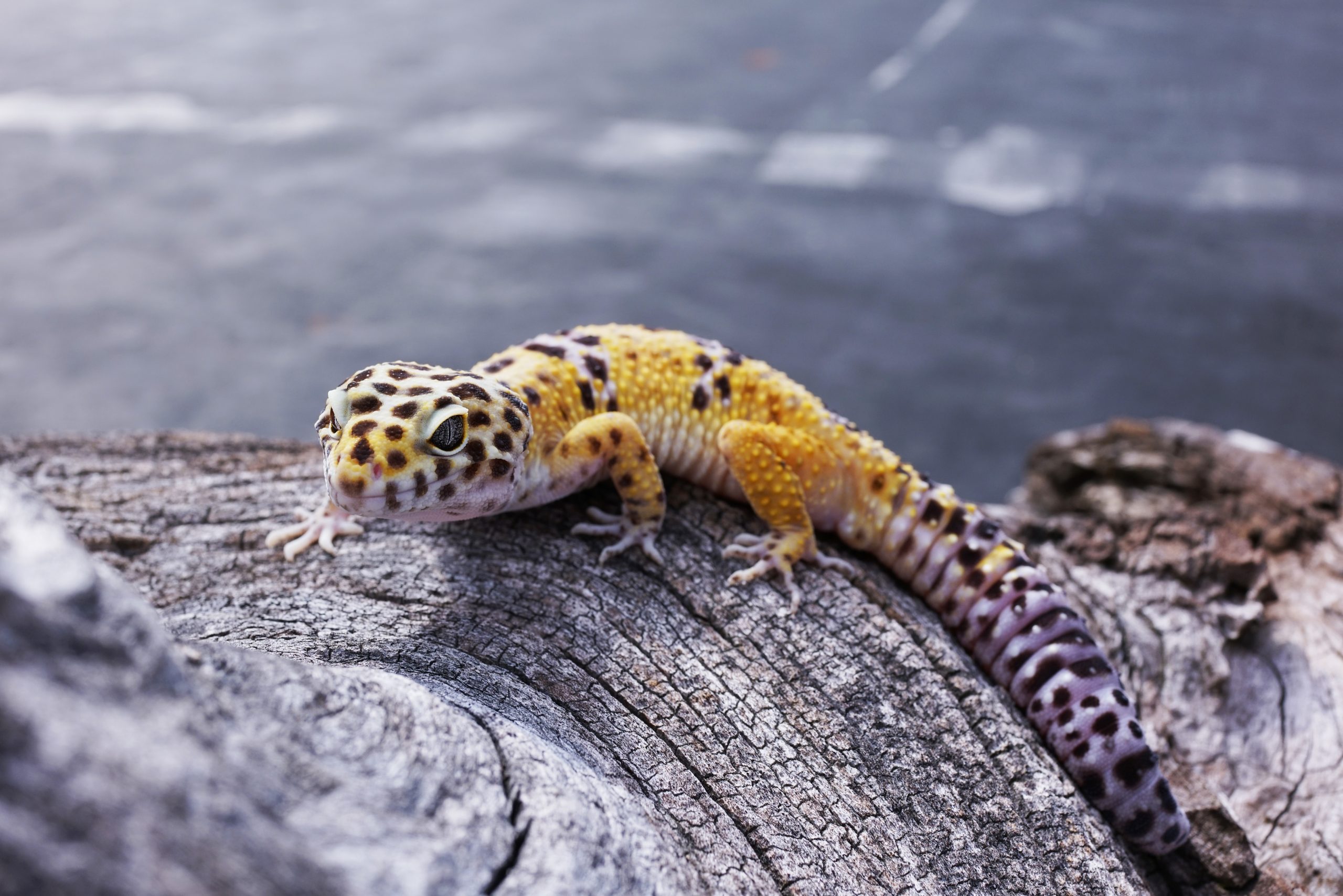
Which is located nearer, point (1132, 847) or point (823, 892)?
point (823, 892)

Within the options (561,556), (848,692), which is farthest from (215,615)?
(848,692)

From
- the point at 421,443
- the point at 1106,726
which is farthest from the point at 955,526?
the point at 421,443

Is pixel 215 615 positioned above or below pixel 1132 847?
above

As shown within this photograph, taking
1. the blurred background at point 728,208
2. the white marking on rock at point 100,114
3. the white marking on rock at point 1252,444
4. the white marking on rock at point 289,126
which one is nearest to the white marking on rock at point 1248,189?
the blurred background at point 728,208

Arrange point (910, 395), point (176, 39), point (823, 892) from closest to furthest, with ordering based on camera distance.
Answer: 1. point (823, 892)
2. point (910, 395)
3. point (176, 39)

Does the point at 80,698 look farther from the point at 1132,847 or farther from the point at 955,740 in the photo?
the point at 1132,847

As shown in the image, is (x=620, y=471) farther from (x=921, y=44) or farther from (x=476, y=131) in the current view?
(x=921, y=44)

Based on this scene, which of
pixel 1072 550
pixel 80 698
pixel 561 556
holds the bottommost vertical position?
pixel 1072 550

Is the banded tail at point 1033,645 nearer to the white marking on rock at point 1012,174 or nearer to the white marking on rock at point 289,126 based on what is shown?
the white marking on rock at point 1012,174

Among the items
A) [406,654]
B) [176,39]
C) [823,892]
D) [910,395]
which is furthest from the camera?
[176,39]
